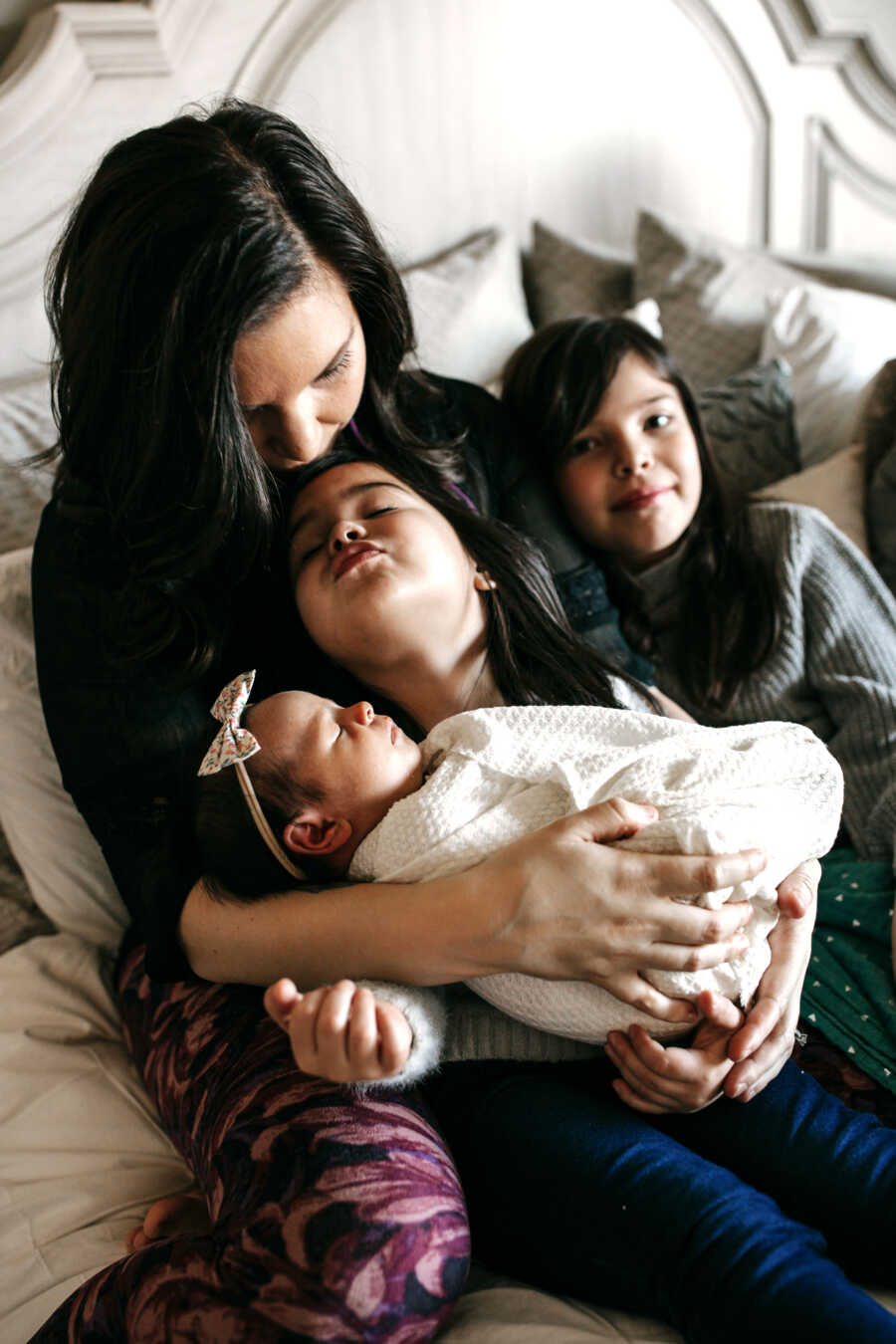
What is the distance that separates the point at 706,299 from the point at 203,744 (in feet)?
4.44

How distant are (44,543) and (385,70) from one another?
4.03 ft

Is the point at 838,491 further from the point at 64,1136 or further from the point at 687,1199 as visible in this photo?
the point at 64,1136

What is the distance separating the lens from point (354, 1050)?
32.4 inches

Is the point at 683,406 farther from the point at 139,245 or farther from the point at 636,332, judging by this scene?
the point at 139,245

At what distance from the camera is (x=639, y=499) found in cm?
146

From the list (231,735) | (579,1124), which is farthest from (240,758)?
(579,1124)

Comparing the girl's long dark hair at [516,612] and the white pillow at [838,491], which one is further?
the white pillow at [838,491]

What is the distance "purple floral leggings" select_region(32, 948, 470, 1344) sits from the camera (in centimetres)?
77

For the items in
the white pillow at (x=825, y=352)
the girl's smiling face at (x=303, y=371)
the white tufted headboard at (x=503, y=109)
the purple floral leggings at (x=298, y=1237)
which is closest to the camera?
the purple floral leggings at (x=298, y=1237)

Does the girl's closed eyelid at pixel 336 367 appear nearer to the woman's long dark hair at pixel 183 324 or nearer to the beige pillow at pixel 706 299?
the woman's long dark hair at pixel 183 324

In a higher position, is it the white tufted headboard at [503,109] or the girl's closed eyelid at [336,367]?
the white tufted headboard at [503,109]

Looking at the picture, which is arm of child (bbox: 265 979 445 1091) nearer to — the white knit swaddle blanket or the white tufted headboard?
the white knit swaddle blanket

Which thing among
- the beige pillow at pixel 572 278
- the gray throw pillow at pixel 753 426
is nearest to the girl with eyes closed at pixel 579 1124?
the gray throw pillow at pixel 753 426

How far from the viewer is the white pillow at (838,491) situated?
1.59 metres
